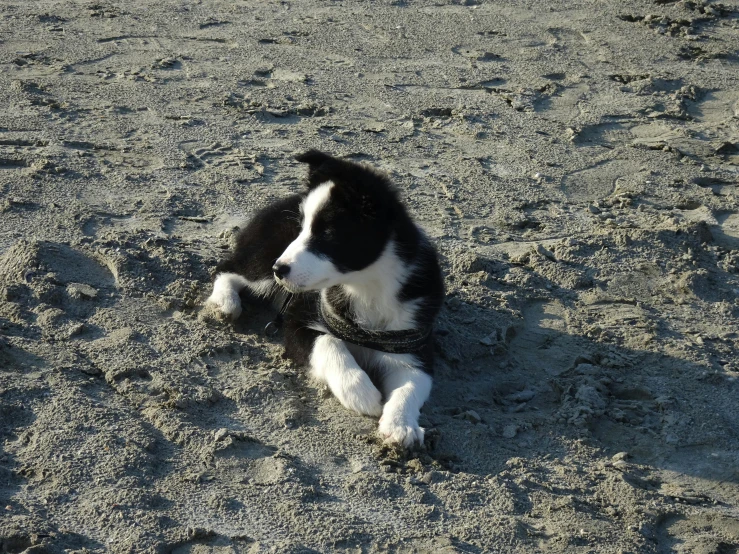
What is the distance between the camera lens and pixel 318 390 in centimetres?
462

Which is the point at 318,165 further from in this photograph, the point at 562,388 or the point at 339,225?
the point at 562,388

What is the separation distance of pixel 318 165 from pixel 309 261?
1.65 ft

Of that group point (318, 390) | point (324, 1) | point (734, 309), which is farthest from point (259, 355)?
point (324, 1)

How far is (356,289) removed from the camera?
185 inches

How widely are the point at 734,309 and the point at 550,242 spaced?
3.78 ft

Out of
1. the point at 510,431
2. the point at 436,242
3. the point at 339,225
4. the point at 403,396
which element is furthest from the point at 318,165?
the point at 436,242

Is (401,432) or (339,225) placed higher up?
(339,225)

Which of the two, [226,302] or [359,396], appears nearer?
[359,396]

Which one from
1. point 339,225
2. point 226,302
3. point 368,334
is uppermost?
point 339,225

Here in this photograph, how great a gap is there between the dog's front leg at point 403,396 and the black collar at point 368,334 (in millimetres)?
51

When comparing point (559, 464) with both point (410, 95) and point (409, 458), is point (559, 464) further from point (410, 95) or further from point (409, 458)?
point (410, 95)

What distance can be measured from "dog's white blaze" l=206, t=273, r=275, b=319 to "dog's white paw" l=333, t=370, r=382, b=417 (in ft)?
2.82

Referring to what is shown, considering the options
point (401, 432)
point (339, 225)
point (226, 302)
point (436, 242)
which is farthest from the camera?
point (436, 242)

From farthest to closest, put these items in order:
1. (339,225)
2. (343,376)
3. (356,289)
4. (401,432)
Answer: (356,289) < (343,376) < (339,225) < (401,432)
